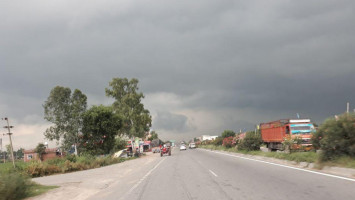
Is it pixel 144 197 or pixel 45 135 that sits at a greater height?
pixel 45 135

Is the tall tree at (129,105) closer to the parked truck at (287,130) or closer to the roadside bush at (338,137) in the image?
the parked truck at (287,130)

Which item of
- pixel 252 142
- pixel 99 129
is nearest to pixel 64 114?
pixel 99 129

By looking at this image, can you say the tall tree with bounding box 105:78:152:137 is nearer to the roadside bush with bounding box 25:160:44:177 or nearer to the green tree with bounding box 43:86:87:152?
the green tree with bounding box 43:86:87:152

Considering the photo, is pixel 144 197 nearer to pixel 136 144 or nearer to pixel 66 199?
pixel 66 199

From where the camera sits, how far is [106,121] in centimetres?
4169

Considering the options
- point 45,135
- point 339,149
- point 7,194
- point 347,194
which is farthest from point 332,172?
point 45,135

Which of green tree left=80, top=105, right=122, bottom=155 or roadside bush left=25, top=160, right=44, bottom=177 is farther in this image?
green tree left=80, top=105, right=122, bottom=155

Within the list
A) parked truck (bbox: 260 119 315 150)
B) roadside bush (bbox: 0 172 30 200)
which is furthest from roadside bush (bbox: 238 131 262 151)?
roadside bush (bbox: 0 172 30 200)

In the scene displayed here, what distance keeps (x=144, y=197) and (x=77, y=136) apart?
4118 centimetres

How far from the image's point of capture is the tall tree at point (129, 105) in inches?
2240

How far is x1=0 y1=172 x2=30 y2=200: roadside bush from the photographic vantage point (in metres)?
10.5

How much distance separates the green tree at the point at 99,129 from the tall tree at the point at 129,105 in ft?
44.2

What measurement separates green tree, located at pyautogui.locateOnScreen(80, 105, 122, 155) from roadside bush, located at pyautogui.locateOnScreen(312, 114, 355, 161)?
104ft

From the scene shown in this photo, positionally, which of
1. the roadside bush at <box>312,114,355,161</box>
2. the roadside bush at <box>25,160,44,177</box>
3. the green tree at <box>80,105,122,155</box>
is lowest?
the roadside bush at <box>25,160,44,177</box>
